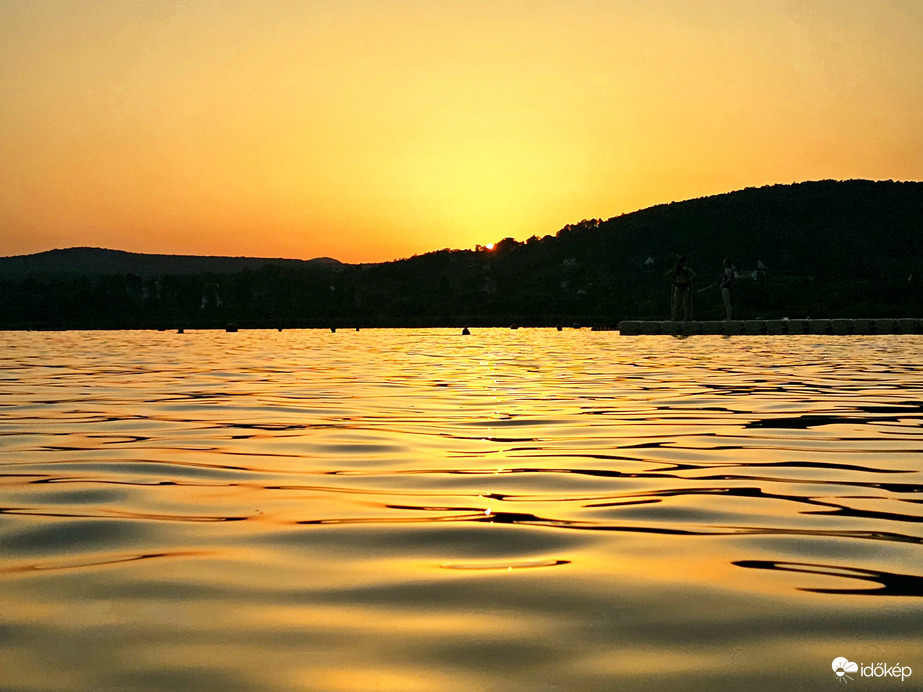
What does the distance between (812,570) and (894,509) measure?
1.72 meters

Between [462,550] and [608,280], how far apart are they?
505 feet

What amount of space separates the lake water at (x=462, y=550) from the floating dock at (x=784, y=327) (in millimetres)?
37127

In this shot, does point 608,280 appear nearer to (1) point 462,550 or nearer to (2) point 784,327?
(2) point 784,327

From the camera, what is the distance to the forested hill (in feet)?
447

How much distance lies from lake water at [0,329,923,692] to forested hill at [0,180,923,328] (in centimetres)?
11014

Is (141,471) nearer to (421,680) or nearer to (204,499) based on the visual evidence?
(204,499)

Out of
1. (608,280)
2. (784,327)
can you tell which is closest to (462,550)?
(784,327)

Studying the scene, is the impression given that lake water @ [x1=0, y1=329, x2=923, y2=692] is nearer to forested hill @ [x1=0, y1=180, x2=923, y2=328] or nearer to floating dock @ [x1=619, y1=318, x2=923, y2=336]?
floating dock @ [x1=619, y1=318, x2=923, y2=336]

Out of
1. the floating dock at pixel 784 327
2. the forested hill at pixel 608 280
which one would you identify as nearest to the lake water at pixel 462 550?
the floating dock at pixel 784 327

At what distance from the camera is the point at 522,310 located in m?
149

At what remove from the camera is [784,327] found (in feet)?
159

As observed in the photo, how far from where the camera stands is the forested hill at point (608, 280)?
136125 mm

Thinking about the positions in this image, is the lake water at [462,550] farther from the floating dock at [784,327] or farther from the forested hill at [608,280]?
the forested hill at [608,280]

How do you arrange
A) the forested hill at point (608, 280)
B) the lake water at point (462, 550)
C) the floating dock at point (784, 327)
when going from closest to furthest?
the lake water at point (462, 550) → the floating dock at point (784, 327) → the forested hill at point (608, 280)
